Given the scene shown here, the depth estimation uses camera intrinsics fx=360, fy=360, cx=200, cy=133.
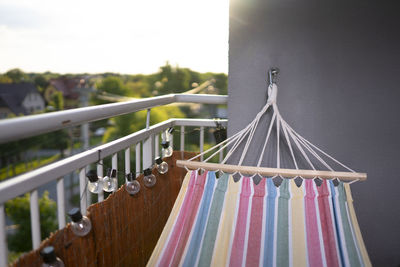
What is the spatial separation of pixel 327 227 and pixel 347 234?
0.23 feet

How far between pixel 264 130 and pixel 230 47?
48 cm

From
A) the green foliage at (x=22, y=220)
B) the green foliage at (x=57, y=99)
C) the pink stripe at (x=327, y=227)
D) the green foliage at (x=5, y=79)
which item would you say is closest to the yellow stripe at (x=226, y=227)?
the pink stripe at (x=327, y=227)

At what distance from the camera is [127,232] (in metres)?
1.52

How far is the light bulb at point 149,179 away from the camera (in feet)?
5.42

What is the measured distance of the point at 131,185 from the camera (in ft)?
4.91

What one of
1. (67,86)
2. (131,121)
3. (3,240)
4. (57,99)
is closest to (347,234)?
(3,240)

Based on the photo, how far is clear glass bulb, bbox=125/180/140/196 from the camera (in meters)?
1.49

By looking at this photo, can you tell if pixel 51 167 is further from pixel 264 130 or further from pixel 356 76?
pixel 356 76

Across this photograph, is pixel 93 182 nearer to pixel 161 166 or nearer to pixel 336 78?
pixel 161 166

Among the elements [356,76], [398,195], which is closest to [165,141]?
[356,76]

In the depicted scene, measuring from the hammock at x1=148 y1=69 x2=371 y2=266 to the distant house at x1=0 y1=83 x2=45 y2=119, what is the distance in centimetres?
1773

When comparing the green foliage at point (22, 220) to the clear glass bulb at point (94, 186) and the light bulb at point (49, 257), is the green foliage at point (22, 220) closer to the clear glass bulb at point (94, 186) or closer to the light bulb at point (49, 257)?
the clear glass bulb at point (94, 186)

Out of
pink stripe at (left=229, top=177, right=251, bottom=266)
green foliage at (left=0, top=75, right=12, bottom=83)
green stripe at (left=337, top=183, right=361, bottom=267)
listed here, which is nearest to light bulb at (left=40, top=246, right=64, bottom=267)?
pink stripe at (left=229, top=177, right=251, bottom=266)

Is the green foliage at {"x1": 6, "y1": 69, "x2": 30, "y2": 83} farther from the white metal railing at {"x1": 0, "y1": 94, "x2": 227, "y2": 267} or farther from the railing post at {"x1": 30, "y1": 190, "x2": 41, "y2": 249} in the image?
the railing post at {"x1": 30, "y1": 190, "x2": 41, "y2": 249}
